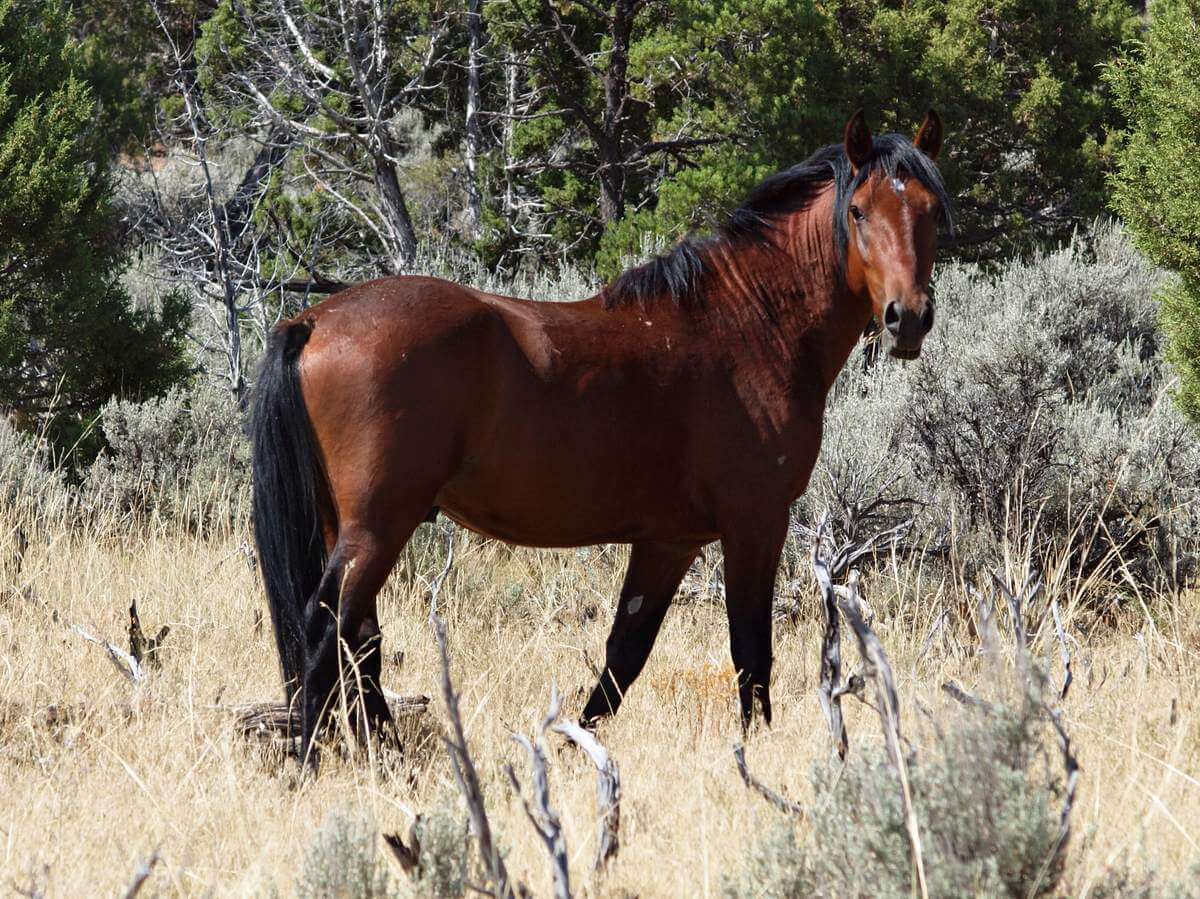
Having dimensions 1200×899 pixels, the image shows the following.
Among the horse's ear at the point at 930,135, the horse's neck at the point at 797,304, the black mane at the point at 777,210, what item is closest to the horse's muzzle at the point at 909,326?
the black mane at the point at 777,210

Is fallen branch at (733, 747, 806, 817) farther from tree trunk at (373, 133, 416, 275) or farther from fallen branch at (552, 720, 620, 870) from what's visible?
tree trunk at (373, 133, 416, 275)

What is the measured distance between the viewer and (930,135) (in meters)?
4.62

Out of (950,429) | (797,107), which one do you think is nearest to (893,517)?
(950,429)

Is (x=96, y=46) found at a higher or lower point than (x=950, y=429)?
higher

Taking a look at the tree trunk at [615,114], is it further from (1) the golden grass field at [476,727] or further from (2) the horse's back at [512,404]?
(2) the horse's back at [512,404]

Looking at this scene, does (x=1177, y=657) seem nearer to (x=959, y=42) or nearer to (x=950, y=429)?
(x=950, y=429)

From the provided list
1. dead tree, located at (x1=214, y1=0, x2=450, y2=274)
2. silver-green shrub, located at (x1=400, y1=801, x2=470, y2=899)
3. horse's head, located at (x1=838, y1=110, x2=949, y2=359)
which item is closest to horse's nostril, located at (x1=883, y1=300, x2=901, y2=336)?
horse's head, located at (x1=838, y1=110, x2=949, y2=359)

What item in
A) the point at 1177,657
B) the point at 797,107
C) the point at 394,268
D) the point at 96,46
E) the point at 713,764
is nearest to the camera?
the point at 713,764

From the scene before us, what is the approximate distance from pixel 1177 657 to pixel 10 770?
4.09m

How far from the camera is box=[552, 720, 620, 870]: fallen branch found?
8.86ft

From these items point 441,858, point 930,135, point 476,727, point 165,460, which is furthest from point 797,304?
point 165,460

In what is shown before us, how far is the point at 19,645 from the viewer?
500cm

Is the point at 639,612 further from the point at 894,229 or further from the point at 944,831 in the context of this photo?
the point at 944,831

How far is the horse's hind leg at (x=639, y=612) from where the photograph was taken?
453 cm
